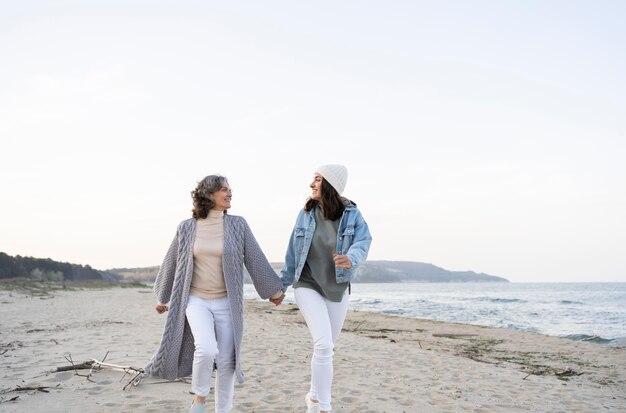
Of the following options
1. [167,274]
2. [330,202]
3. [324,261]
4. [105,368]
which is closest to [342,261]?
[324,261]

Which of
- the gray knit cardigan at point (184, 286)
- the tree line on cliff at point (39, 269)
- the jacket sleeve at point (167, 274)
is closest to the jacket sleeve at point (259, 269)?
the gray knit cardigan at point (184, 286)

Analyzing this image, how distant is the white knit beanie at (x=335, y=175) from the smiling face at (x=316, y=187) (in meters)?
0.06

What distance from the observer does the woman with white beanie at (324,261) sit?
13.2 feet

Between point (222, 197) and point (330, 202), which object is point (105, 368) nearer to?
point (222, 197)

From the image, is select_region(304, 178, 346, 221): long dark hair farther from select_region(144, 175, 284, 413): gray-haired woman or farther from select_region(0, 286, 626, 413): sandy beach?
select_region(0, 286, 626, 413): sandy beach

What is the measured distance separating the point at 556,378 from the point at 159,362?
5999mm

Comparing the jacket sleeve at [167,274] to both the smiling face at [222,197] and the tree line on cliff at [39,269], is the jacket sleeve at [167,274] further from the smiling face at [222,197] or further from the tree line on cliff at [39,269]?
the tree line on cliff at [39,269]

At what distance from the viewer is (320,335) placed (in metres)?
3.98

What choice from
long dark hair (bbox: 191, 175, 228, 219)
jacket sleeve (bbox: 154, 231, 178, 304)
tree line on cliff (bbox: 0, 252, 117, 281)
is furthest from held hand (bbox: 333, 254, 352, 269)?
tree line on cliff (bbox: 0, 252, 117, 281)

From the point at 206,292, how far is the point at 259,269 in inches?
19.8

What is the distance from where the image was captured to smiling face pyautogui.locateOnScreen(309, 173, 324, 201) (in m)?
4.31

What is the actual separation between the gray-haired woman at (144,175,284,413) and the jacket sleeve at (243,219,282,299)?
7 cm

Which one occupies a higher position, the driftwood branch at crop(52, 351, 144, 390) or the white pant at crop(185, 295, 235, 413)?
the white pant at crop(185, 295, 235, 413)

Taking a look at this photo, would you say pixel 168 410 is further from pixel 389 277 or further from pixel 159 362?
pixel 389 277
